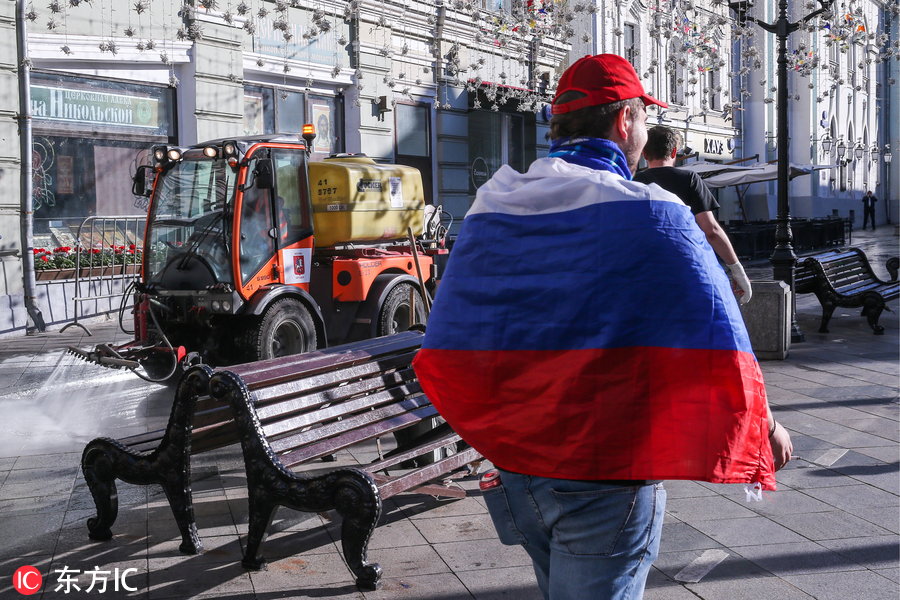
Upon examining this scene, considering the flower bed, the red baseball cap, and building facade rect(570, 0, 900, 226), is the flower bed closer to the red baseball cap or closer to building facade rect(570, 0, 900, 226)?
building facade rect(570, 0, 900, 226)

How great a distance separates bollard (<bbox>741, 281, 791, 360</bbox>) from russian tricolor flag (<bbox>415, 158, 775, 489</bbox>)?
334 inches

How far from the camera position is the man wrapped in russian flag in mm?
2041

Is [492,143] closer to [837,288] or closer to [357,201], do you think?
[837,288]

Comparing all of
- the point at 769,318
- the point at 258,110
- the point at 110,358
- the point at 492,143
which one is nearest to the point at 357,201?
the point at 110,358

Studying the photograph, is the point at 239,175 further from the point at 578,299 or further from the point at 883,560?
the point at 578,299

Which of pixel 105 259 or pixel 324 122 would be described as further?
pixel 324 122

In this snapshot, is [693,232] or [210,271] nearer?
[693,232]

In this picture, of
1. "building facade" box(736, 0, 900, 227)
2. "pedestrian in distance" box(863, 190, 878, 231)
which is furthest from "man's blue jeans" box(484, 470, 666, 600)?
"pedestrian in distance" box(863, 190, 878, 231)

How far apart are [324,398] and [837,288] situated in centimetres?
1003

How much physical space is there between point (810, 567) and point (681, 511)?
3.02ft

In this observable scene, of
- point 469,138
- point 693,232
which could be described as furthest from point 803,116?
point 693,232

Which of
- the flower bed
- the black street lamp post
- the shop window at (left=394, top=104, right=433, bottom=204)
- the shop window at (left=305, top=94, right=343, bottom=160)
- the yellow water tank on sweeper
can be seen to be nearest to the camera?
the yellow water tank on sweeper

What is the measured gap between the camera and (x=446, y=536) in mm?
4898

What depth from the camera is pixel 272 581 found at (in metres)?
4.30
